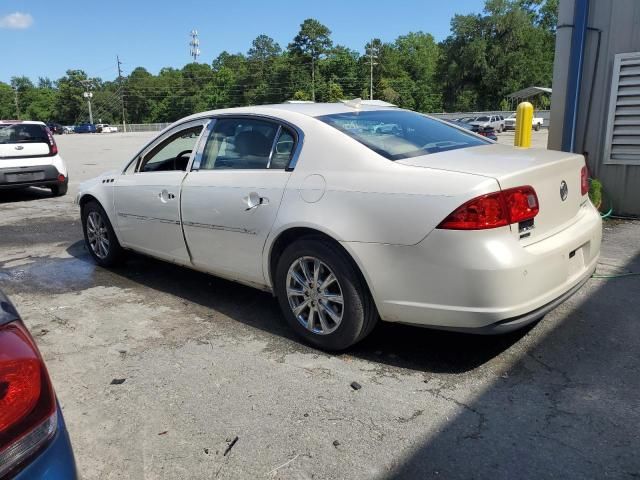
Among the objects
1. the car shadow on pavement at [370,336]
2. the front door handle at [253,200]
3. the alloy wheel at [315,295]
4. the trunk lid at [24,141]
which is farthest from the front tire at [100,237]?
the trunk lid at [24,141]

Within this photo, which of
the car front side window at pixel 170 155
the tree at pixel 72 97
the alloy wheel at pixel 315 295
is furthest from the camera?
the tree at pixel 72 97

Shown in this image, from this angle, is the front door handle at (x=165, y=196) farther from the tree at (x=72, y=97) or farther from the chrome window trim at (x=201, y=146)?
the tree at (x=72, y=97)

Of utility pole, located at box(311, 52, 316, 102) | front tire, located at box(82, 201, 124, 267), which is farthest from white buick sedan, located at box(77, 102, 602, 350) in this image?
Answer: utility pole, located at box(311, 52, 316, 102)

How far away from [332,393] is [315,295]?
682mm

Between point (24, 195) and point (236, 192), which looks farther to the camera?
point (24, 195)

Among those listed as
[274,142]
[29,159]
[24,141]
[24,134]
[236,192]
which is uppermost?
[274,142]

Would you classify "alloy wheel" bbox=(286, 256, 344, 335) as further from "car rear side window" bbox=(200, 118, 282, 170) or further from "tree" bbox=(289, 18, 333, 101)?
"tree" bbox=(289, 18, 333, 101)

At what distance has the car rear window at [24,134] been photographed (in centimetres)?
1087

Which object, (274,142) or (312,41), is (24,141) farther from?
(312,41)

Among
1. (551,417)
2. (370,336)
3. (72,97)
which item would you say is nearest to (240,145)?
(370,336)

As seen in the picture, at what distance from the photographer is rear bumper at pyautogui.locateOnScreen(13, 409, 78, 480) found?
1368 millimetres

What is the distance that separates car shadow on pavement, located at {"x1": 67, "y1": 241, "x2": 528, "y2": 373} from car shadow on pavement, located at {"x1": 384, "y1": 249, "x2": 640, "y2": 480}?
0.26m

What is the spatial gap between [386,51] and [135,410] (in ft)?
350

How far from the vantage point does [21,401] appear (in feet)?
4.64
